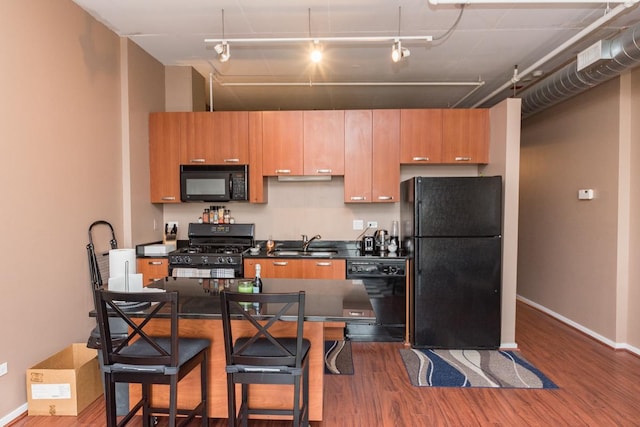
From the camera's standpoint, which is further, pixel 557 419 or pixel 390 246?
pixel 390 246

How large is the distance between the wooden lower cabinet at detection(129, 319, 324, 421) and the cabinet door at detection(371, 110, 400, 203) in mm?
2154

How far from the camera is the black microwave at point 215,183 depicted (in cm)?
396

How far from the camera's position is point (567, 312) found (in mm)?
4195

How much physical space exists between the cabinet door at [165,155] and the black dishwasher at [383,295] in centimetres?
218

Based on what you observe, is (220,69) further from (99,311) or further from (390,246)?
(99,311)

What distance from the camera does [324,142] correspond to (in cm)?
394

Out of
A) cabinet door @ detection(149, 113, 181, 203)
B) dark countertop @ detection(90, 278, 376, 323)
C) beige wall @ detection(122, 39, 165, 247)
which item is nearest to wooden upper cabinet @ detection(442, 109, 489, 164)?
dark countertop @ detection(90, 278, 376, 323)

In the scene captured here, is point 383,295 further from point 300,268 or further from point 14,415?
point 14,415

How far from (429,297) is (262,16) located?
2.95m

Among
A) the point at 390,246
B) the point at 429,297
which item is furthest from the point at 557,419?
the point at 390,246

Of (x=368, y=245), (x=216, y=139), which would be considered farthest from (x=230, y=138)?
(x=368, y=245)

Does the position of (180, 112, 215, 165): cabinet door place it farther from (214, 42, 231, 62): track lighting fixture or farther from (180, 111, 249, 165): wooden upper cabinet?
(214, 42, 231, 62): track lighting fixture

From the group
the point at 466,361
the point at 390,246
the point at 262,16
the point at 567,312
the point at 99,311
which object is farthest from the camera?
the point at 567,312

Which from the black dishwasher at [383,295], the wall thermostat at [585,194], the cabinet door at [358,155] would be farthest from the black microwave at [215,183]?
the wall thermostat at [585,194]
